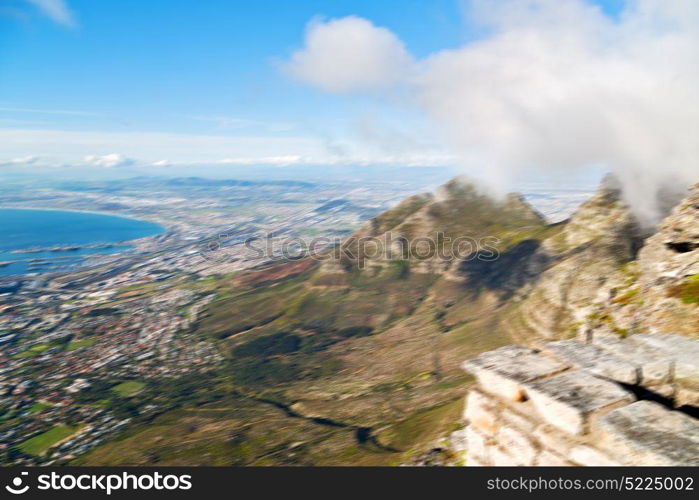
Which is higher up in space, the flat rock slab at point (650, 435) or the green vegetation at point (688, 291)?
the green vegetation at point (688, 291)

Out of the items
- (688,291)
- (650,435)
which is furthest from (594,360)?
(688,291)

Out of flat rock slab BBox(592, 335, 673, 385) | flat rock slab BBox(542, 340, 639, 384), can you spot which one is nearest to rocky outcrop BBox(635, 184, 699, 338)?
flat rock slab BBox(592, 335, 673, 385)

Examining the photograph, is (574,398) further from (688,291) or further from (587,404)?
(688,291)

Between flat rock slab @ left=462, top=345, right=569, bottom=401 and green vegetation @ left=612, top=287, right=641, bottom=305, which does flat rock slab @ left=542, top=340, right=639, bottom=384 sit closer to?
flat rock slab @ left=462, top=345, right=569, bottom=401

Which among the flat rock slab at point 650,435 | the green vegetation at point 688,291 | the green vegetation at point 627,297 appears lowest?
the green vegetation at point 627,297

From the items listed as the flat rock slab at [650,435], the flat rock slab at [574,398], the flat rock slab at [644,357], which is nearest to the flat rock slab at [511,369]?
the flat rock slab at [574,398]

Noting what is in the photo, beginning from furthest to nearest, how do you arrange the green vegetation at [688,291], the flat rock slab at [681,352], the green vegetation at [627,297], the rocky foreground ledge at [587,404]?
1. the green vegetation at [627,297]
2. the green vegetation at [688,291]
3. the flat rock slab at [681,352]
4. the rocky foreground ledge at [587,404]

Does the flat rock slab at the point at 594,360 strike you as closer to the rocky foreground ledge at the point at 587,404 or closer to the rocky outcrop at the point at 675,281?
the rocky foreground ledge at the point at 587,404

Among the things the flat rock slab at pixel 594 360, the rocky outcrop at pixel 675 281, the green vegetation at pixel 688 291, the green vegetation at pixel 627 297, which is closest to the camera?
the flat rock slab at pixel 594 360
